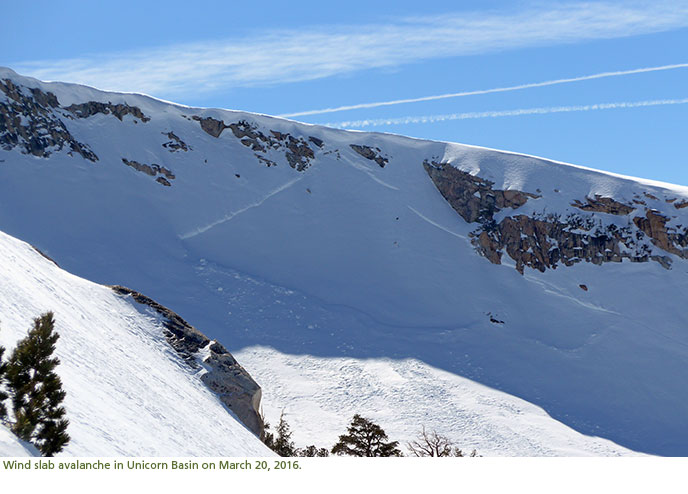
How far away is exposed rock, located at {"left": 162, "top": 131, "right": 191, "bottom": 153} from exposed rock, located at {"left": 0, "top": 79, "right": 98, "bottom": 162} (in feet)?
23.1

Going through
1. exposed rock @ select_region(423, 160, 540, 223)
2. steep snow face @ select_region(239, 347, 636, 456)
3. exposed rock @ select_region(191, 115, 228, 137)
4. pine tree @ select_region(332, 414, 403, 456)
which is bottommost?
steep snow face @ select_region(239, 347, 636, 456)

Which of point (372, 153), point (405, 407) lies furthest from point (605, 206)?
point (405, 407)

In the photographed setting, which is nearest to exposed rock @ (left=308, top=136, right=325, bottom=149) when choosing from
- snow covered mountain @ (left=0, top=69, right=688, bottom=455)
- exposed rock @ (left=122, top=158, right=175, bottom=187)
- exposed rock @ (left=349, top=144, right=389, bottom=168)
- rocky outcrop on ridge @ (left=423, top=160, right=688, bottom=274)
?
snow covered mountain @ (left=0, top=69, right=688, bottom=455)

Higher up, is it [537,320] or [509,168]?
[509,168]

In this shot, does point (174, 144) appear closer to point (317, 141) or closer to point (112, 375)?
point (317, 141)

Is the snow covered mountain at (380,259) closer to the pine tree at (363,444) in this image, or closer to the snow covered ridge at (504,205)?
the snow covered ridge at (504,205)

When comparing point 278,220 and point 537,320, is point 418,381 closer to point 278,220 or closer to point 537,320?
point 537,320

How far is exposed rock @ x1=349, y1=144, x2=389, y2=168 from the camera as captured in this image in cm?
7300

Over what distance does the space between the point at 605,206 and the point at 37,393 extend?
60513 millimetres

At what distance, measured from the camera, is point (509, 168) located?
71.0 m

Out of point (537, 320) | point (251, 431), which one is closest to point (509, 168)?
point (537, 320)

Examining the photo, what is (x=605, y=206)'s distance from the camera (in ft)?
213

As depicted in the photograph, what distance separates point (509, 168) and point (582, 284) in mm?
16229

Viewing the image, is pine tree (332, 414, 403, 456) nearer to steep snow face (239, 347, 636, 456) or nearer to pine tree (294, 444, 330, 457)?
pine tree (294, 444, 330, 457)
